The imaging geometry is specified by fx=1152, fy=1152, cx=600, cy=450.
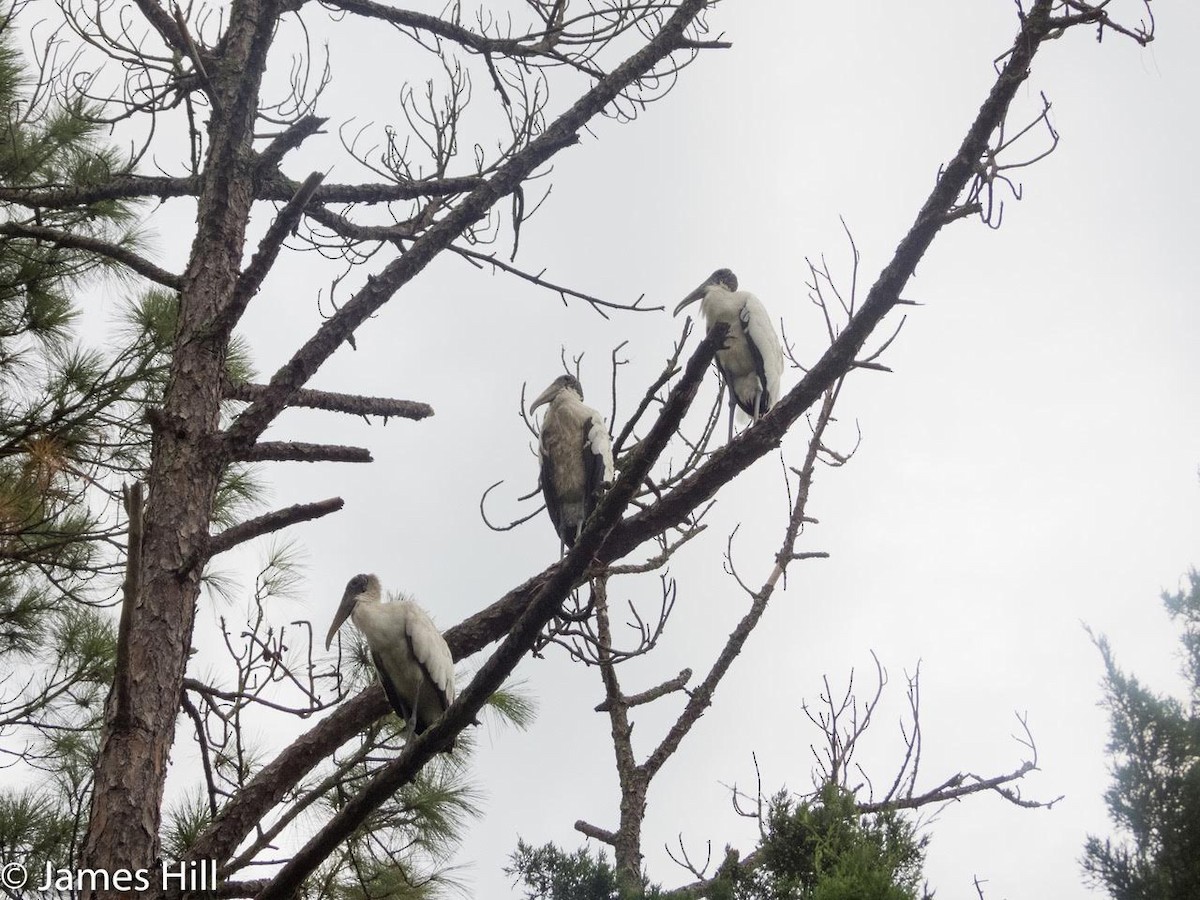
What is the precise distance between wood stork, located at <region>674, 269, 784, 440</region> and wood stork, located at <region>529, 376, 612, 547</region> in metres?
0.77

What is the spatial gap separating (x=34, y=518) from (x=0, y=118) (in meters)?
2.08

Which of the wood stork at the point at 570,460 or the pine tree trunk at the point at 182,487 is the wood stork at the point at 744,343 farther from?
the pine tree trunk at the point at 182,487

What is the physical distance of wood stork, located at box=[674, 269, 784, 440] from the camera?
6.37m

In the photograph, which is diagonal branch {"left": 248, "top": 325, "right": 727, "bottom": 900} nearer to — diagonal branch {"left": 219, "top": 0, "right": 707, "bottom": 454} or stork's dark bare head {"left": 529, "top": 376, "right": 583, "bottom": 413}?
diagonal branch {"left": 219, "top": 0, "right": 707, "bottom": 454}

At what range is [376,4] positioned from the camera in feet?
14.9

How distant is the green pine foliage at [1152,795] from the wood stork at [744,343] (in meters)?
2.99

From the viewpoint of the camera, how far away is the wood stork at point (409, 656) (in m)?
5.04

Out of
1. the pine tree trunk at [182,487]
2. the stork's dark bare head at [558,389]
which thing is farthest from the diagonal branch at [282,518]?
the stork's dark bare head at [558,389]

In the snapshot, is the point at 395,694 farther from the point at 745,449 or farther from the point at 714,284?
the point at 714,284

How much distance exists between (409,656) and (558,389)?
1.83 meters

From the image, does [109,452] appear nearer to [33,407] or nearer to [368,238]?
[33,407]

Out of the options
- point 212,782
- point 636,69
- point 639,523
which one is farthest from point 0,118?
point 639,523

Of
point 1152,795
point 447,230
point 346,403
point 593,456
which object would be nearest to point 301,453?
point 346,403

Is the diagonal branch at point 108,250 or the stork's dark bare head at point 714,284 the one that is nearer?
the diagonal branch at point 108,250
